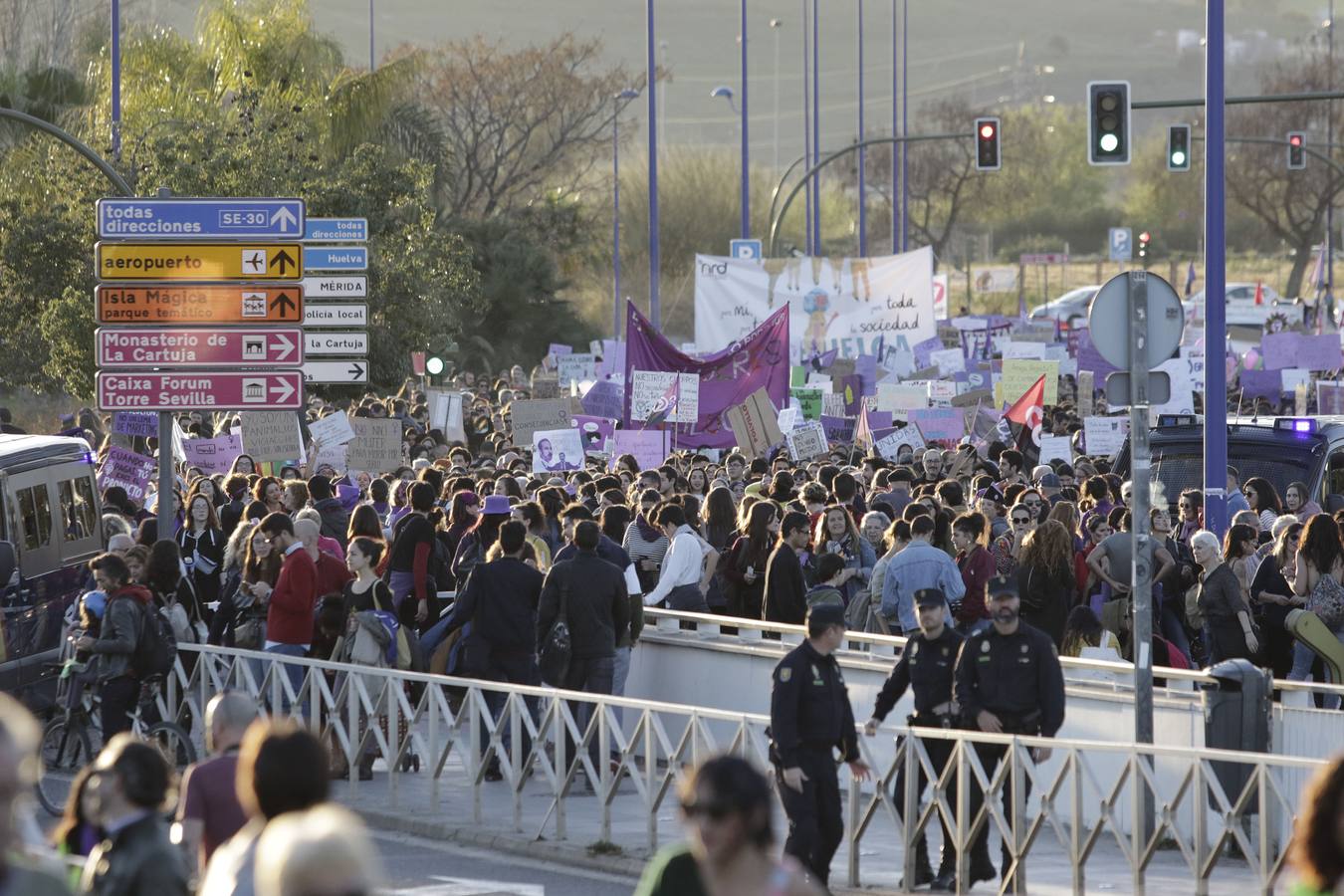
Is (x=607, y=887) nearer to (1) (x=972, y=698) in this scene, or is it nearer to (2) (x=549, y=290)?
(1) (x=972, y=698)

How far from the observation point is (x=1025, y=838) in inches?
373

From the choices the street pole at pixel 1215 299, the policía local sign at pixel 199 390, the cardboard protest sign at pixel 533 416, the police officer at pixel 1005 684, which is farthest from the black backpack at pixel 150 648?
the cardboard protest sign at pixel 533 416

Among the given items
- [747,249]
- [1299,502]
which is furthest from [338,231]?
[747,249]

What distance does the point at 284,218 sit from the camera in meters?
15.5

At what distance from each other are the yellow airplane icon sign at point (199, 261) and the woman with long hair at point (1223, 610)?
6384 millimetres

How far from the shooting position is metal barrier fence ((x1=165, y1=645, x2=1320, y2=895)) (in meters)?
8.96

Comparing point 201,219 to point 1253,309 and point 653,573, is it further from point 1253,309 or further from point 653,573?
point 1253,309

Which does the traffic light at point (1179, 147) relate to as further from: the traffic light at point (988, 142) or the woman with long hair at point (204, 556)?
the woman with long hair at point (204, 556)

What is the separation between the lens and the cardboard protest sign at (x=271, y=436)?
20.7 meters

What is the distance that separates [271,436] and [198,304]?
5175mm

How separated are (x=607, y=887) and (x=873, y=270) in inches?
1186

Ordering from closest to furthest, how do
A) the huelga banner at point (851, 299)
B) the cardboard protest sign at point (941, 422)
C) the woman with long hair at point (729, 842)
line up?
the woman with long hair at point (729, 842)
the cardboard protest sign at point (941, 422)
the huelga banner at point (851, 299)

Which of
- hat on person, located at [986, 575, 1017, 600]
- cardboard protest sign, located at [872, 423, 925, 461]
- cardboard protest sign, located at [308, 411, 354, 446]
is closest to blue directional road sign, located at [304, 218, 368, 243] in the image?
cardboard protest sign, located at [308, 411, 354, 446]

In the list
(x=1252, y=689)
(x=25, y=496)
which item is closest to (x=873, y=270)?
(x=25, y=496)
